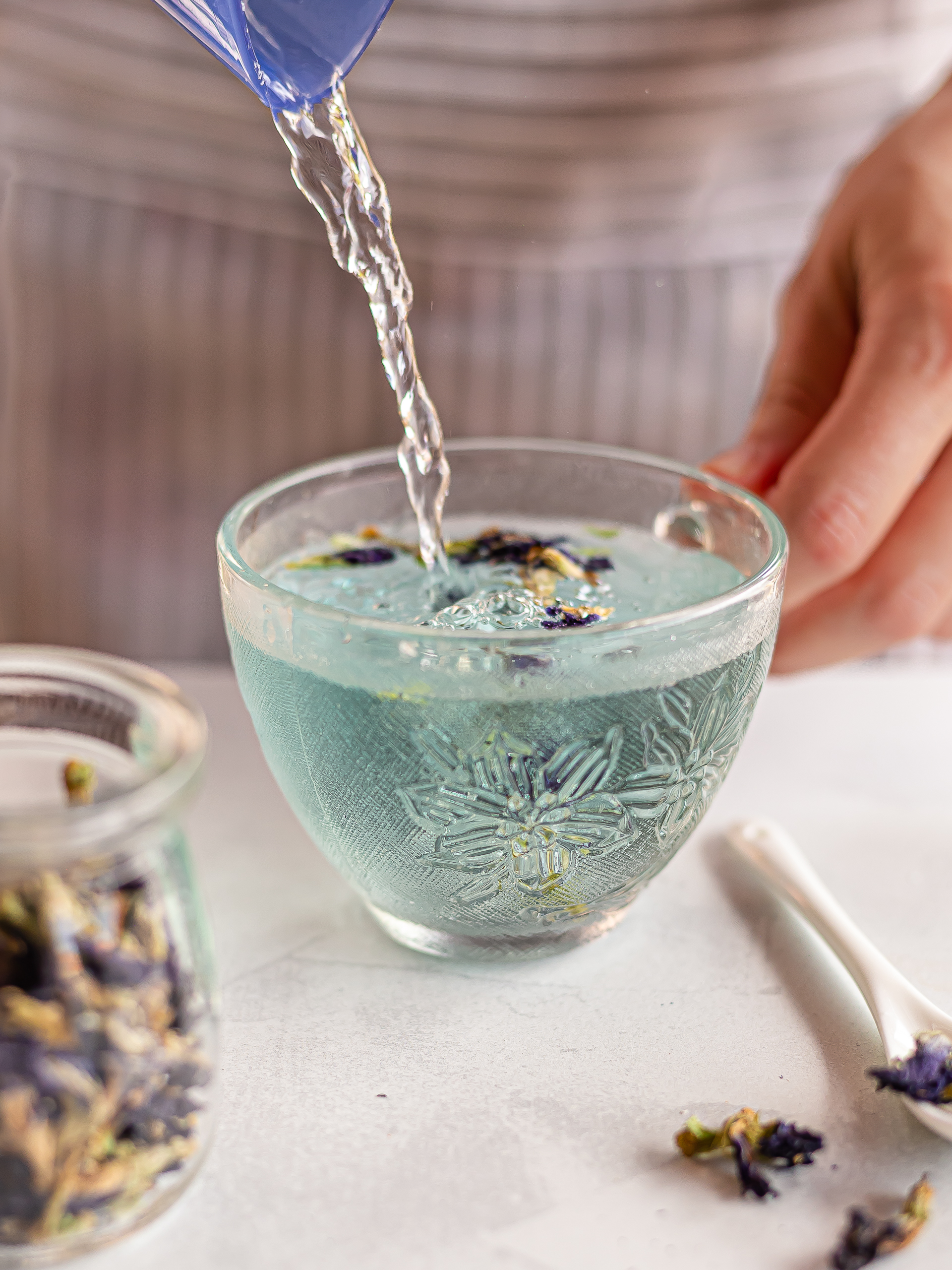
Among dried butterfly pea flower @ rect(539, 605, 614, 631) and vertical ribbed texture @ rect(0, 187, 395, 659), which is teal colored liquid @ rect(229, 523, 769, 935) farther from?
vertical ribbed texture @ rect(0, 187, 395, 659)

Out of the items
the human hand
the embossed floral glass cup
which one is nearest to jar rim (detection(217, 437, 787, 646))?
the embossed floral glass cup

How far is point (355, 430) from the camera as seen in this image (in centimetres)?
139

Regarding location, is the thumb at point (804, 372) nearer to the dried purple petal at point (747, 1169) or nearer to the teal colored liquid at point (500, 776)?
the teal colored liquid at point (500, 776)

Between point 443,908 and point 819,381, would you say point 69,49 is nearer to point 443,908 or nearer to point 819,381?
point 819,381

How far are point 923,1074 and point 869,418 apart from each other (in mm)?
466

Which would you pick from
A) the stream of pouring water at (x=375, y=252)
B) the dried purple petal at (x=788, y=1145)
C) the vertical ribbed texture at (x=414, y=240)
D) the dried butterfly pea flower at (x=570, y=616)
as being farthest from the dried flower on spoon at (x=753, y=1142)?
the vertical ribbed texture at (x=414, y=240)

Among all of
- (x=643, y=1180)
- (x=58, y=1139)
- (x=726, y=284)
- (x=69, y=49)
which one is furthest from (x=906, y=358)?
(x=69, y=49)

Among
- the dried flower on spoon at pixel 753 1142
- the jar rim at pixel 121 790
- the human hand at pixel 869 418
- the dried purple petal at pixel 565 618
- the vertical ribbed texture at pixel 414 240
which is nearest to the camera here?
A: the jar rim at pixel 121 790

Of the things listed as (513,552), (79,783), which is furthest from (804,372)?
(79,783)

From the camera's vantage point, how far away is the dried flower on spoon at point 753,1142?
1.85 ft

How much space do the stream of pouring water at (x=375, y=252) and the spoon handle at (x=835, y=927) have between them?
27 centimetres

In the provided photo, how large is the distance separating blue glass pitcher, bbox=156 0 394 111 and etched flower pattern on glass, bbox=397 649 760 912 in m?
0.37

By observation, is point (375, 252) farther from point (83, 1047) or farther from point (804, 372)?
point (83, 1047)

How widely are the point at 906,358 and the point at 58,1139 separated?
2.41ft
